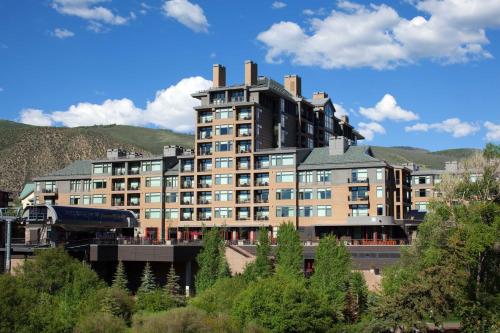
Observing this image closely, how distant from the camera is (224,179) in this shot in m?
105

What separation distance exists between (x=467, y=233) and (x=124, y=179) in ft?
227

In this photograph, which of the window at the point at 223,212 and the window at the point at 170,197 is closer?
the window at the point at 223,212

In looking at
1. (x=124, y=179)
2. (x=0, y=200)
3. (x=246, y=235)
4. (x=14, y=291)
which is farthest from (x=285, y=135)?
(x=14, y=291)

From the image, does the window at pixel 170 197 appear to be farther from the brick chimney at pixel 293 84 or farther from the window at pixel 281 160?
the brick chimney at pixel 293 84

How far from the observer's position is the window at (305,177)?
100125 mm

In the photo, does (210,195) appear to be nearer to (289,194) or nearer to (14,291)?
(289,194)

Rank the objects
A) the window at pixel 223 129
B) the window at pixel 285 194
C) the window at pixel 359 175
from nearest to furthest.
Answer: the window at pixel 359 175 < the window at pixel 285 194 < the window at pixel 223 129

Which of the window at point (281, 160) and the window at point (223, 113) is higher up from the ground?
the window at point (223, 113)

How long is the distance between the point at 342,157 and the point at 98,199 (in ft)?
140

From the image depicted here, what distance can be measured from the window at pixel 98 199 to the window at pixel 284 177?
31.8 metres

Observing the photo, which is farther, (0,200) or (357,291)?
(0,200)

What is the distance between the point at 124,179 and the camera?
4478 inches

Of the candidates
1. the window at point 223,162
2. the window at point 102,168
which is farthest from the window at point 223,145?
the window at point 102,168

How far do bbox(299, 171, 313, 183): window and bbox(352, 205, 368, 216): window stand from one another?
7645 millimetres
